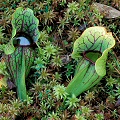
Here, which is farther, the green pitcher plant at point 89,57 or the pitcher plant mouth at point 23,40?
the pitcher plant mouth at point 23,40

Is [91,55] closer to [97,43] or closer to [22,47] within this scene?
[97,43]

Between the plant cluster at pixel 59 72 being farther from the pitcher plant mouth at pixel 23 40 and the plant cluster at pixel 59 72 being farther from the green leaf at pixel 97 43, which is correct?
the green leaf at pixel 97 43

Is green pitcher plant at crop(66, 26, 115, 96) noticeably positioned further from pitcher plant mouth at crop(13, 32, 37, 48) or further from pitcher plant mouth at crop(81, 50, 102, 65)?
pitcher plant mouth at crop(13, 32, 37, 48)

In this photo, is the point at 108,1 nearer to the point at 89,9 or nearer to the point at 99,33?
the point at 89,9

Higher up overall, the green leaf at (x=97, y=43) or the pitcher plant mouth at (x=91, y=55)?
the green leaf at (x=97, y=43)

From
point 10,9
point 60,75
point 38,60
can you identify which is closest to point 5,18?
point 10,9

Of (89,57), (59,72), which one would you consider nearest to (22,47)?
(59,72)

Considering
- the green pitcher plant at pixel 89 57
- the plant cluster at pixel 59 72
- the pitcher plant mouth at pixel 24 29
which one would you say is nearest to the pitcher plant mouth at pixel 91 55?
the green pitcher plant at pixel 89 57

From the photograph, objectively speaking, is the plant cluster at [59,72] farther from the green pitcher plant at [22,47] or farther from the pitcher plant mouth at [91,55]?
the pitcher plant mouth at [91,55]
